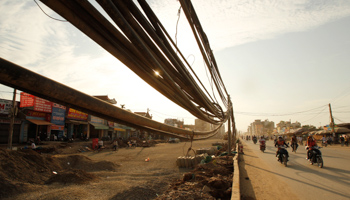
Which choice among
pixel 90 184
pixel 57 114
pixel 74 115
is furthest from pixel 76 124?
A: pixel 90 184

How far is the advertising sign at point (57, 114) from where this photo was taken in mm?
23527

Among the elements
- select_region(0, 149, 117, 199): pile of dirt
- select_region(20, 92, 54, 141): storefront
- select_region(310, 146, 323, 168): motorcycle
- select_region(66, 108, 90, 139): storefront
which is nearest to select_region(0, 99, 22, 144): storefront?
select_region(20, 92, 54, 141): storefront

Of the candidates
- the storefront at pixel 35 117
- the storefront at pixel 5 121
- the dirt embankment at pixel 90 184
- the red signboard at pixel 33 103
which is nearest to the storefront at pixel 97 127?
the storefront at pixel 35 117

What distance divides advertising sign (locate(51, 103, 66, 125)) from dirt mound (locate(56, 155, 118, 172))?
13027mm

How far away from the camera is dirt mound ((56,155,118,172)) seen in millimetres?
11797

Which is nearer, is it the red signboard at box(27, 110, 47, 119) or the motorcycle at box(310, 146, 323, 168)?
the motorcycle at box(310, 146, 323, 168)

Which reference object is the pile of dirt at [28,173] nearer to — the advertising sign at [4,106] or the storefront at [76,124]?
the advertising sign at [4,106]

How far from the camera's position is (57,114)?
2402 cm

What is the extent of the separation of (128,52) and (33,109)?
24158 millimetres

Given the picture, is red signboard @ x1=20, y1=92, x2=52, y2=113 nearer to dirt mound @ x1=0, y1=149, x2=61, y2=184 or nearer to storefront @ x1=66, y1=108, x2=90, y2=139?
storefront @ x1=66, y1=108, x2=90, y2=139

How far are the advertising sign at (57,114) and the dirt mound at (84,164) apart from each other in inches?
513

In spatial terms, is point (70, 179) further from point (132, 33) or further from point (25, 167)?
point (132, 33)

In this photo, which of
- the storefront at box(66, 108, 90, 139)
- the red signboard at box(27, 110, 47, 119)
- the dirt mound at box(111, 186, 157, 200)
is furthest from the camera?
the storefront at box(66, 108, 90, 139)

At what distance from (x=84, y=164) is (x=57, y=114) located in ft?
48.4
